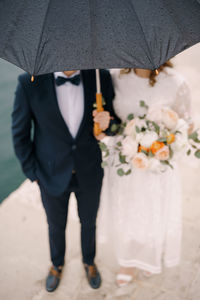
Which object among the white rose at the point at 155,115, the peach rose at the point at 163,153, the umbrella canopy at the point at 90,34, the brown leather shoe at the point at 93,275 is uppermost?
the umbrella canopy at the point at 90,34

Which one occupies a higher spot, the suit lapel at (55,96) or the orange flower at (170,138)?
the suit lapel at (55,96)

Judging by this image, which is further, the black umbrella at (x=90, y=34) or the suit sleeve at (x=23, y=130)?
the suit sleeve at (x=23, y=130)

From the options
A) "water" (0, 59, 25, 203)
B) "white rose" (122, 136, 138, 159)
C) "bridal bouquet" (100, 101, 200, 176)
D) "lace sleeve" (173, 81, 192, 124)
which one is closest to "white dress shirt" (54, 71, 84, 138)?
"bridal bouquet" (100, 101, 200, 176)

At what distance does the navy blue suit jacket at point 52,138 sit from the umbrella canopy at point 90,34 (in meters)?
0.50

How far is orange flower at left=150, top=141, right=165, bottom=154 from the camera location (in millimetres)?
1836

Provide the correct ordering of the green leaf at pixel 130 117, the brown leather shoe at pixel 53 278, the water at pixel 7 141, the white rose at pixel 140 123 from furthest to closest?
1. the water at pixel 7 141
2. the brown leather shoe at pixel 53 278
3. the green leaf at pixel 130 117
4. the white rose at pixel 140 123

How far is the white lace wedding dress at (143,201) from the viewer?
2.10 m

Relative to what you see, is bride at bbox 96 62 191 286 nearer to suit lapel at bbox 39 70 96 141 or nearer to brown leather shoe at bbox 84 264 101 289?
brown leather shoe at bbox 84 264 101 289

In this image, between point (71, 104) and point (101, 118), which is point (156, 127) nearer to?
point (101, 118)

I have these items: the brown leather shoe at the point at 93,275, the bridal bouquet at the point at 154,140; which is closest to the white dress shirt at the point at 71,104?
the bridal bouquet at the point at 154,140

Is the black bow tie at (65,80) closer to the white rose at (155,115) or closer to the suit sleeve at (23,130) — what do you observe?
the suit sleeve at (23,130)

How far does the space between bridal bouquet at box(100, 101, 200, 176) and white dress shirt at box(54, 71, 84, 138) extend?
22 centimetres

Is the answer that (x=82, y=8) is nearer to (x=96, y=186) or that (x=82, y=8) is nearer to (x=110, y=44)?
(x=110, y=44)

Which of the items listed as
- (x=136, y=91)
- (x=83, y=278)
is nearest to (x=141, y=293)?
(x=83, y=278)
